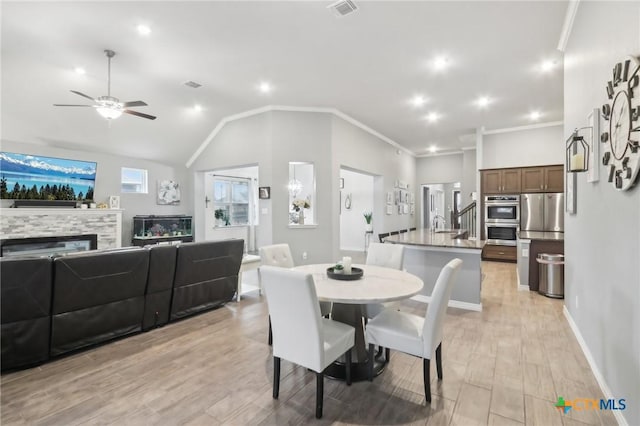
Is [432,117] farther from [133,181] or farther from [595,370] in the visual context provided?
[133,181]

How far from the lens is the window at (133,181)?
265 inches

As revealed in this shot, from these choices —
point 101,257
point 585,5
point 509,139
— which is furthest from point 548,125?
point 101,257

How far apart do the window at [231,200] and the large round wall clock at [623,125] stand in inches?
325

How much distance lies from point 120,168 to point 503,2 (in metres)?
7.30

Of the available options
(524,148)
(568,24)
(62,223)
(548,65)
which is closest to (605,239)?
(568,24)

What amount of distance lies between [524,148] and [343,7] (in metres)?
6.03

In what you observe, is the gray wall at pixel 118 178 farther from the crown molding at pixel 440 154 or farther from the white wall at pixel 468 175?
the white wall at pixel 468 175

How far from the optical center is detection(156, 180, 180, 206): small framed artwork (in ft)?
23.8

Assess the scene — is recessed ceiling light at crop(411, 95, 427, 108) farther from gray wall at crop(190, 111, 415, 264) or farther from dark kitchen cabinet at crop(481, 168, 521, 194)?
dark kitchen cabinet at crop(481, 168, 521, 194)

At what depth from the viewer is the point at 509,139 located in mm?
7043

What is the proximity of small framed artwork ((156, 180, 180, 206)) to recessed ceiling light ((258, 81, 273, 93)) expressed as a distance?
3937 mm

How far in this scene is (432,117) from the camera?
627 cm

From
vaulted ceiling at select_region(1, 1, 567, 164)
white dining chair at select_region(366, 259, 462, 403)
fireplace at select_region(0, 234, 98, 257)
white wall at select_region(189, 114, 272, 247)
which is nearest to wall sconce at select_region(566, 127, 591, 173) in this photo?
vaulted ceiling at select_region(1, 1, 567, 164)

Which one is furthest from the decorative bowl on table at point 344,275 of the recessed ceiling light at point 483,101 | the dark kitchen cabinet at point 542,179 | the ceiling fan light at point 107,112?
the dark kitchen cabinet at point 542,179
